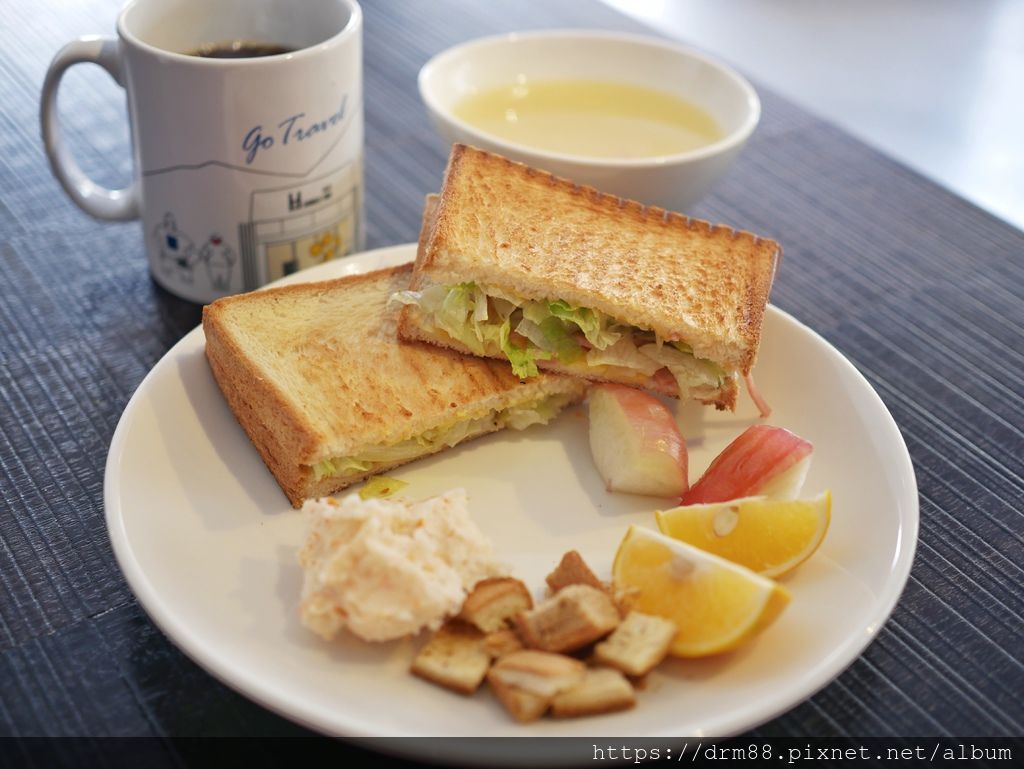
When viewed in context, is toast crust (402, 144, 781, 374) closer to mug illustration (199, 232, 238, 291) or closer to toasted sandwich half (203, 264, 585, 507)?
toasted sandwich half (203, 264, 585, 507)

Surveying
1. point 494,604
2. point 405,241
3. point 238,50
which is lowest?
point 405,241

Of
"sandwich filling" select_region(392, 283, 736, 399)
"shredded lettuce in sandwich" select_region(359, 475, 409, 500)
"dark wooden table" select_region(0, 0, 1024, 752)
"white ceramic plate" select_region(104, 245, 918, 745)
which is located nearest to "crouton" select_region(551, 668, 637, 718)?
"white ceramic plate" select_region(104, 245, 918, 745)

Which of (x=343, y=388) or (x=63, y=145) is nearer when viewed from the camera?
(x=343, y=388)

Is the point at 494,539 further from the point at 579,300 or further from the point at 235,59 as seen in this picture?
the point at 235,59

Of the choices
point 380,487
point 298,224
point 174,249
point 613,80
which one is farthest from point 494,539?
point 613,80

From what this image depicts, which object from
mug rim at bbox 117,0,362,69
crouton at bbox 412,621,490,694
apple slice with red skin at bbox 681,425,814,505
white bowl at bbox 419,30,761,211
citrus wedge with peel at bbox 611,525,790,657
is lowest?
crouton at bbox 412,621,490,694

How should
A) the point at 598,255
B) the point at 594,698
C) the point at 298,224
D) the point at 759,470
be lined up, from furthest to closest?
the point at 298,224 < the point at 598,255 < the point at 759,470 < the point at 594,698
